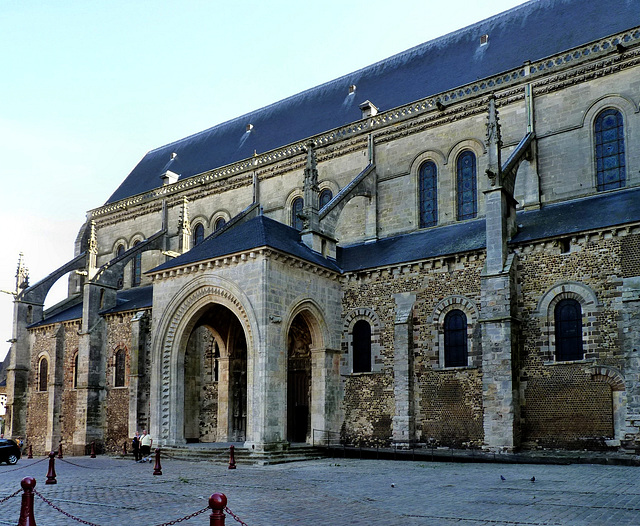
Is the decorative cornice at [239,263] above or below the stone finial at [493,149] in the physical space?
below

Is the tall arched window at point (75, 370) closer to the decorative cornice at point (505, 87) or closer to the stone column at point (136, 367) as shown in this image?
the stone column at point (136, 367)

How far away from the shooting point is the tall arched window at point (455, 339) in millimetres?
21375

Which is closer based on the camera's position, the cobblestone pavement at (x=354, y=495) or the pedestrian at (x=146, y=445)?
the cobblestone pavement at (x=354, y=495)

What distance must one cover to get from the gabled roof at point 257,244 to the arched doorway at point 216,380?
230 cm

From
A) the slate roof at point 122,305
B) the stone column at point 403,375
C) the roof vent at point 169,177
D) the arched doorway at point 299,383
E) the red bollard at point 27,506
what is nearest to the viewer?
the red bollard at point 27,506

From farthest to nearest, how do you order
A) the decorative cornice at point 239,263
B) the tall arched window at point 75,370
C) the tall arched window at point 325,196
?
1. the tall arched window at point 75,370
2. the tall arched window at point 325,196
3. the decorative cornice at point 239,263

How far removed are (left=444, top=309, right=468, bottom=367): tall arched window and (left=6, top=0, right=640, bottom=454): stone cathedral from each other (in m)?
0.07

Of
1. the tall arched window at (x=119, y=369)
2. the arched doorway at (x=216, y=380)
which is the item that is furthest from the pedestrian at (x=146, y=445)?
the tall arched window at (x=119, y=369)

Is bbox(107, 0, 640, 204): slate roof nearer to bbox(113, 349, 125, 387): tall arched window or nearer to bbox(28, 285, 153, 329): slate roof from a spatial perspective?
bbox(28, 285, 153, 329): slate roof

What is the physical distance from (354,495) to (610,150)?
1528 centimetres

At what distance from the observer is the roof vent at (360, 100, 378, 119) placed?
27.7 meters

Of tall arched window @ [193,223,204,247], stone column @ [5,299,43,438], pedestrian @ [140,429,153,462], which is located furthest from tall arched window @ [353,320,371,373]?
stone column @ [5,299,43,438]

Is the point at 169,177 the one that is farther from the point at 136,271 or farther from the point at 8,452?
the point at 8,452

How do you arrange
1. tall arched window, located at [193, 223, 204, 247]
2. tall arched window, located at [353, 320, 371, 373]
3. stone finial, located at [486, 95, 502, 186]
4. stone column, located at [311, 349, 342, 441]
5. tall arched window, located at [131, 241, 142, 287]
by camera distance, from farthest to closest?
tall arched window, located at [131, 241, 142, 287] → tall arched window, located at [193, 223, 204, 247] → tall arched window, located at [353, 320, 371, 373] → stone column, located at [311, 349, 342, 441] → stone finial, located at [486, 95, 502, 186]
